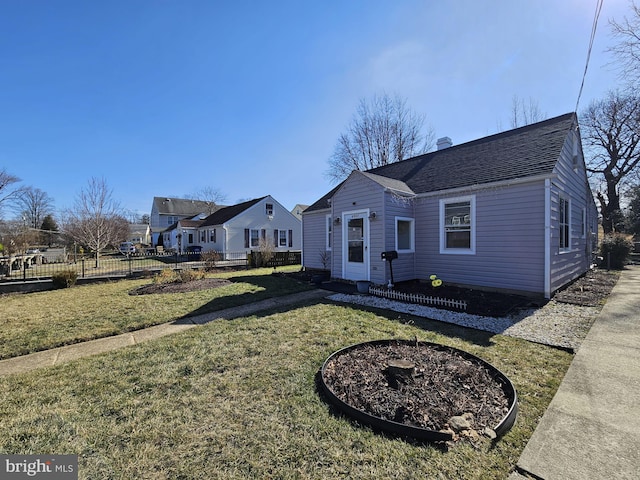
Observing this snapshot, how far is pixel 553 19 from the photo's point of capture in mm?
7363

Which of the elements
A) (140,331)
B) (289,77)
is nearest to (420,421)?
(140,331)

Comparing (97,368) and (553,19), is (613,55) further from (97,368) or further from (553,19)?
(97,368)

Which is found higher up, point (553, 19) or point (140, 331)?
point (553, 19)

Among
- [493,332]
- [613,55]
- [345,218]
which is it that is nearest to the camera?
[493,332]

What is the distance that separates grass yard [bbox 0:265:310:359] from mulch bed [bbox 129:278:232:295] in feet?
1.47

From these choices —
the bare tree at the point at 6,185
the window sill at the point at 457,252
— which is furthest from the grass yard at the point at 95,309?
the bare tree at the point at 6,185

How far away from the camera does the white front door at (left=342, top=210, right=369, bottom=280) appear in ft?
30.4

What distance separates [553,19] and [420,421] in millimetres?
10631

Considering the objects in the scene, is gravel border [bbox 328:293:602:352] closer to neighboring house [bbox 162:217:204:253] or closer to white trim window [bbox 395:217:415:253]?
white trim window [bbox 395:217:415:253]

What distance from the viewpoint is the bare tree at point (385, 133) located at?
23891 mm

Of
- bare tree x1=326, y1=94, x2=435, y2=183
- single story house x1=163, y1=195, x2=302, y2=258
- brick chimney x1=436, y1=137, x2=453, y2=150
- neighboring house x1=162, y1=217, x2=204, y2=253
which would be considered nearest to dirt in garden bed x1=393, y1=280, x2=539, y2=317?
brick chimney x1=436, y1=137, x2=453, y2=150

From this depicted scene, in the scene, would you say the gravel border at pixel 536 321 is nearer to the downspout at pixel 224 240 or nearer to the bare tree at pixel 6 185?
the downspout at pixel 224 240

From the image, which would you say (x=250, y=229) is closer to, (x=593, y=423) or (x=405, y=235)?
(x=405, y=235)
